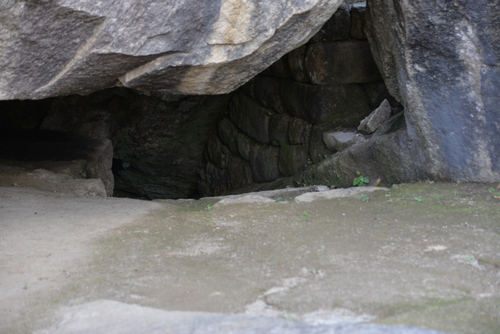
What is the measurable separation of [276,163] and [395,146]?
10.5 feet

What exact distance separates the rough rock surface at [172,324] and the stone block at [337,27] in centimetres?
499

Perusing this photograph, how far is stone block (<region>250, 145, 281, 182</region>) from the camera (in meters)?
8.16

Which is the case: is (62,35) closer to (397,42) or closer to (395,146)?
(397,42)

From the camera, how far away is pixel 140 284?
263cm

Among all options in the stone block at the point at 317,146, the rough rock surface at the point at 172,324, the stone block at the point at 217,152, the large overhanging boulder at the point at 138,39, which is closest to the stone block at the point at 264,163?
the stone block at the point at 317,146

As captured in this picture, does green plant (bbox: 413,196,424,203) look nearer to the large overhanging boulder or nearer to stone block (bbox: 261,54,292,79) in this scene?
the large overhanging boulder

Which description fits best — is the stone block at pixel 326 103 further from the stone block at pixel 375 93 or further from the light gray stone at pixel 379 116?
the light gray stone at pixel 379 116

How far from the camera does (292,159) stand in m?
7.61

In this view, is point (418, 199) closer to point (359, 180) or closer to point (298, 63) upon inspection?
point (359, 180)

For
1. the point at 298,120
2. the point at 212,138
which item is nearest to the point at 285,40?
the point at 298,120

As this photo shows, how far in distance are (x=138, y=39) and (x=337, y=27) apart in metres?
3.48

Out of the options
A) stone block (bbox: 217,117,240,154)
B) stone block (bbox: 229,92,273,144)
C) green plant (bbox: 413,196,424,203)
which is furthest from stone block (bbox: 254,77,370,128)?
green plant (bbox: 413,196,424,203)

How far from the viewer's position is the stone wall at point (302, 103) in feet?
21.2

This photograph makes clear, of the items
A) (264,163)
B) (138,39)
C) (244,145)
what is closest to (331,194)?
(138,39)
